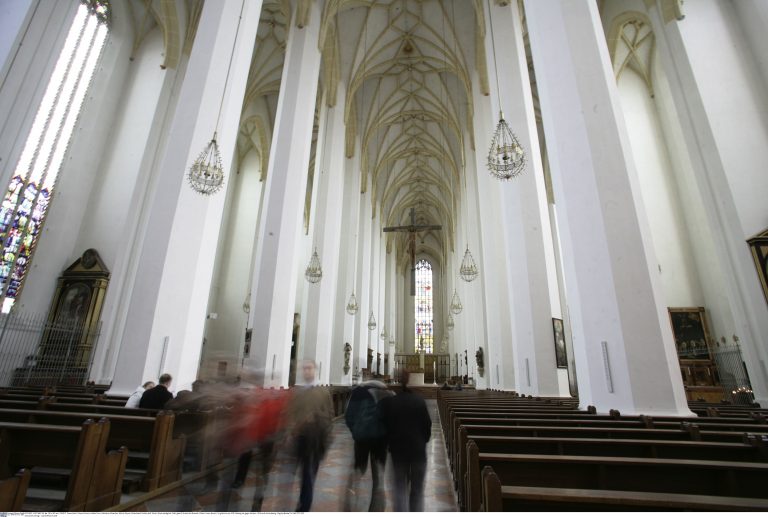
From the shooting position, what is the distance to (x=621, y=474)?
6.01 ft

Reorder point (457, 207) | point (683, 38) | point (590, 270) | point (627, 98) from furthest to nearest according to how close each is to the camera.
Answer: point (457, 207) → point (627, 98) → point (683, 38) → point (590, 270)

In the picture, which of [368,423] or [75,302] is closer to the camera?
[368,423]

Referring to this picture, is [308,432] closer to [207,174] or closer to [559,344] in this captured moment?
[207,174]

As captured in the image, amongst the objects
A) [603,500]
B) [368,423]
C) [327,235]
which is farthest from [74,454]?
[327,235]

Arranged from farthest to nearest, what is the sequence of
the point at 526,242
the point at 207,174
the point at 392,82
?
1. the point at 392,82
2. the point at 526,242
3. the point at 207,174

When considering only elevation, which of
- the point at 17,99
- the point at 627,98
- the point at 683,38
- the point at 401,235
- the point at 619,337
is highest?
the point at 401,235

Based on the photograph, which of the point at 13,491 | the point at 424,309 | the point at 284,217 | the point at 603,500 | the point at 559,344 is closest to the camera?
the point at 603,500

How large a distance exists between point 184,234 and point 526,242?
22.0 ft

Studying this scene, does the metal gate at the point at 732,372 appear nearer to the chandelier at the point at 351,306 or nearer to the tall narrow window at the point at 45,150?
the chandelier at the point at 351,306

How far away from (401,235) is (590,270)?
28917 mm

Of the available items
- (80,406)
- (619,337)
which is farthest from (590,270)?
(80,406)

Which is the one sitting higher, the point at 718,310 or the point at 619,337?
the point at 718,310

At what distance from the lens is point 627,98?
1353cm

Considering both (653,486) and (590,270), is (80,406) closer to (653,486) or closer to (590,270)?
(653,486)
